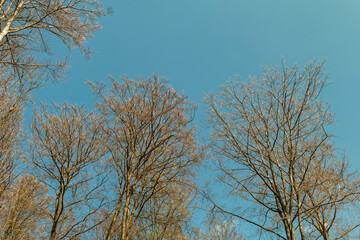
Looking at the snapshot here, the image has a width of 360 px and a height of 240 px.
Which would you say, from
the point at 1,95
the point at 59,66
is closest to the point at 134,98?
the point at 59,66

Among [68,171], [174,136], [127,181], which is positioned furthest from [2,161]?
[174,136]

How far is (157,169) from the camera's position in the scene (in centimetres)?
816

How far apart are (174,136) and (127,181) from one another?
6.84 feet

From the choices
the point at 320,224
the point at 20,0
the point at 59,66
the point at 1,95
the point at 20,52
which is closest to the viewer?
the point at 20,0

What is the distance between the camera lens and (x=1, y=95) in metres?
8.01

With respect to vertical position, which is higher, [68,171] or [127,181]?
[68,171]

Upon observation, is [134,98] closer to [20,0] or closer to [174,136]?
[174,136]

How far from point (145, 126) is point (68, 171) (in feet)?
9.49

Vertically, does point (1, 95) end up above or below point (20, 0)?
below

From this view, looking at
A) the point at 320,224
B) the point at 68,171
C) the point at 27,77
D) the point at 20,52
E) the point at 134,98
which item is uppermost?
the point at 27,77

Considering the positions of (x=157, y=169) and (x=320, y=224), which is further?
(x=320, y=224)

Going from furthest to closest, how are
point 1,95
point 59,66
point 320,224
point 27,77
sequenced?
point 27,77, point 320,224, point 1,95, point 59,66

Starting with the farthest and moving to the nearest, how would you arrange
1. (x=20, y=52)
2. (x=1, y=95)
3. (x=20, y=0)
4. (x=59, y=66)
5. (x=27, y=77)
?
1. (x=27, y=77)
2. (x=1, y=95)
3. (x=20, y=52)
4. (x=59, y=66)
5. (x=20, y=0)

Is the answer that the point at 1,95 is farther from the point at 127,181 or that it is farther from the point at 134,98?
the point at 127,181
